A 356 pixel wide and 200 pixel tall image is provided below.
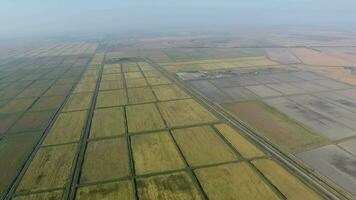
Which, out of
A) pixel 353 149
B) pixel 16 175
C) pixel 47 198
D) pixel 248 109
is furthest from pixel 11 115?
pixel 353 149

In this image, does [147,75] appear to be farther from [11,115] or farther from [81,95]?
[11,115]

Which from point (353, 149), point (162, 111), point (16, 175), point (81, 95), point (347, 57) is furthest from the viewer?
point (347, 57)

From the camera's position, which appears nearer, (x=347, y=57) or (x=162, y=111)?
(x=162, y=111)

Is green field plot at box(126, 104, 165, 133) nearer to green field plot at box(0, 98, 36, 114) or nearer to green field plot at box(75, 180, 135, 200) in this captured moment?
green field plot at box(75, 180, 135, 200)

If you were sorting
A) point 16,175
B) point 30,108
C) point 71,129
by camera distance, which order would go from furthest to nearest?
point 30,108
point 71,129
point 16,175

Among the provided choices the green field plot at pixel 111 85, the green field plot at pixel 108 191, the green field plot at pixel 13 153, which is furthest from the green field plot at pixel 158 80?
the green field plot at pixel 108 191

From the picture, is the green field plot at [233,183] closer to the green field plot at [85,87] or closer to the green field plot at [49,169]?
the green field plot at [49,169]
